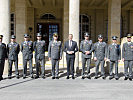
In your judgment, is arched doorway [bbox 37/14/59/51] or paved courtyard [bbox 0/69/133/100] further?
arched doorway [bbox 37/14/59/51]

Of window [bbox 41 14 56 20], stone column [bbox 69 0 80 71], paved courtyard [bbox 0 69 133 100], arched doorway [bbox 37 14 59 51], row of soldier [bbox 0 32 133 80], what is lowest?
paved courtyard [bbox 0 69 133 100]

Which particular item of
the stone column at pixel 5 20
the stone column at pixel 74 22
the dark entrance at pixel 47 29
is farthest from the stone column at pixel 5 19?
the dark entrance at pixel 47 29

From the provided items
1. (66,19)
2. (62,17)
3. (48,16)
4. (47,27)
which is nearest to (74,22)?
(66,19)

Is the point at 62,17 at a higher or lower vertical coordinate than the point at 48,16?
lower

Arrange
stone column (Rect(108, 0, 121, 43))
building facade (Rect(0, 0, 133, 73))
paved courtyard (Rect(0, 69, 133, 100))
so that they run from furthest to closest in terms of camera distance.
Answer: building facade (Rect(0, 0, 133, 73)), stone column (Rect(108, 0, 121, 43)), paved courtyard (Rect(0, 69, 133, 100))

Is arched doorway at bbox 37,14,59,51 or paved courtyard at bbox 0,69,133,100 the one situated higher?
arched doorway at bbox 37,14,59,51

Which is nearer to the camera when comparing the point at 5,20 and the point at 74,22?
the point at 5,20

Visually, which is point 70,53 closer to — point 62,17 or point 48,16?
point 62,17

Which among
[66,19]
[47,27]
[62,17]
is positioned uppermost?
[62,17]

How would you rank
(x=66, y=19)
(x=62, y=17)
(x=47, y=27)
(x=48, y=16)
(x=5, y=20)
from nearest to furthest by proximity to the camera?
(x=5, y=20)
(x=66, y=19)
(x=62, y=17)
(x=48, y=16)
(x=47, y=27)

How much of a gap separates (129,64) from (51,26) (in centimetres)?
1578

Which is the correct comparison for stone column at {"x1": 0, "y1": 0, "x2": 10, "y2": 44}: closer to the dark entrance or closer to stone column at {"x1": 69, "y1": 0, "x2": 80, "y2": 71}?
stone column at {"x1": 69, "y1": 0, "x2": 80, "y2": 71}

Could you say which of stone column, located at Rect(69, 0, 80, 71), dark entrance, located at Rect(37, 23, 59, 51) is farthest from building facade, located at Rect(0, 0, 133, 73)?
stone column, located at Rect(69, 0, 80, 71)

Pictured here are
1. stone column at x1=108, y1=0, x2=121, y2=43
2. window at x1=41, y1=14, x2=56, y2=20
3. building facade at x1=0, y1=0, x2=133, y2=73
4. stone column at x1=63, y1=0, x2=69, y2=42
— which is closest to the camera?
stone column at x1=108, y1=0, x2=121, y2=43
